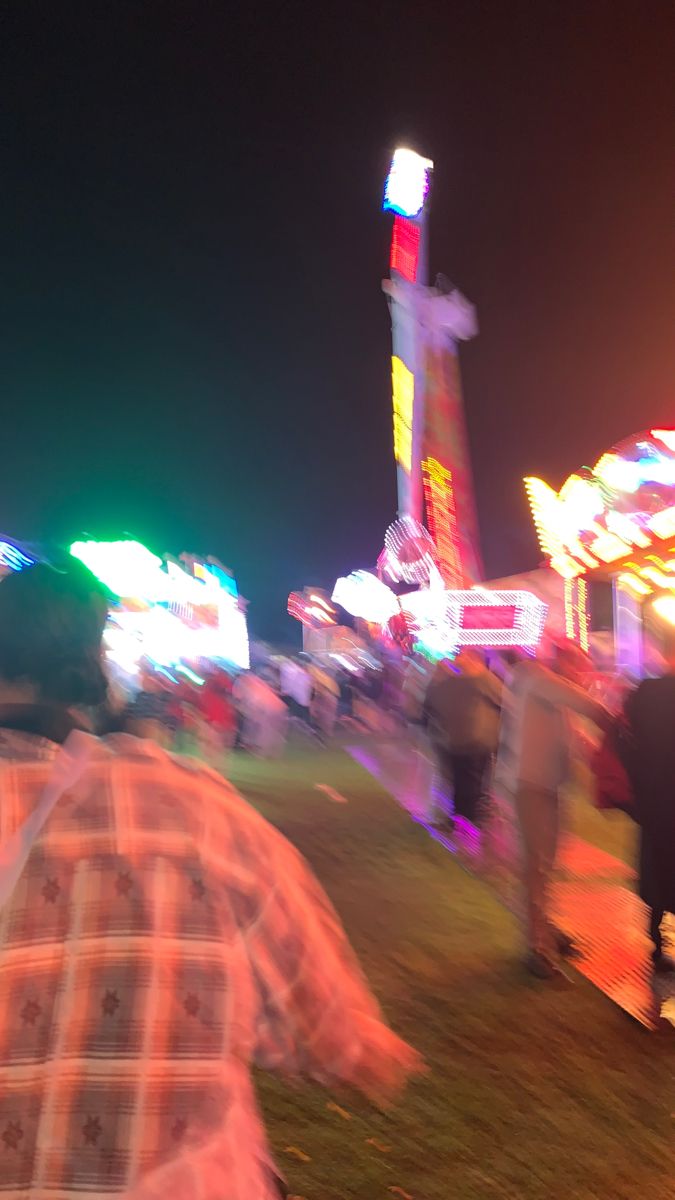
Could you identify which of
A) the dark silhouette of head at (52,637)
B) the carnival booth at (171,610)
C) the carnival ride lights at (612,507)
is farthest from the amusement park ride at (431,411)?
the dark silhouette of head at (52,637)

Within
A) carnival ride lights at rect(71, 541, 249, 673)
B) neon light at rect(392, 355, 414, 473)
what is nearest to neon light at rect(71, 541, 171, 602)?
carnival ride lights at rect(71, 541, 249, 673)

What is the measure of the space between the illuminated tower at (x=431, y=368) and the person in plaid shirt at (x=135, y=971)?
32.1 m

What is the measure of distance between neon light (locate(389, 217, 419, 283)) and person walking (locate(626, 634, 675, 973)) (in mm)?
31903

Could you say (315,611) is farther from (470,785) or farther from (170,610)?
(470,785)

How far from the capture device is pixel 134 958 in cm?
143

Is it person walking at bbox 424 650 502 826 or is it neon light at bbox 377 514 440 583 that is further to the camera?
neon light at bbox 377 514 440 583

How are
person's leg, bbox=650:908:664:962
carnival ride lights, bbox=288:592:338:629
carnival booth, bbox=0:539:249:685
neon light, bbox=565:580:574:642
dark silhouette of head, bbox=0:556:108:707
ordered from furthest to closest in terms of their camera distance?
1. carnival ride lights, bbox=288:592:338:629
2. carnival booth, bbox=0:539:249:685
3. neon light, bbox=565:580:574:642
4. person's leg, bbox=650:908:664:962
5. dark silhouette of head, bbox=0:556:108:707

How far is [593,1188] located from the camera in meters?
3.30

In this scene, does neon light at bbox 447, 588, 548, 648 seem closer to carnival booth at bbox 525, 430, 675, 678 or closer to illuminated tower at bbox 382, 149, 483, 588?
illuminated tower at bbox 382, 149, 483, 588

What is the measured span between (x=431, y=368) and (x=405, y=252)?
4.26 meters

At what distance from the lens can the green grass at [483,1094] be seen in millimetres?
3361

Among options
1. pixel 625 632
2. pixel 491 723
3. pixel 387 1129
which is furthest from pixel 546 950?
pixel 625 632

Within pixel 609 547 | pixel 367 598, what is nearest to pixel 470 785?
pixel 609 547

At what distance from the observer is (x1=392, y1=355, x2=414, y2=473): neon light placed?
35188 mm
